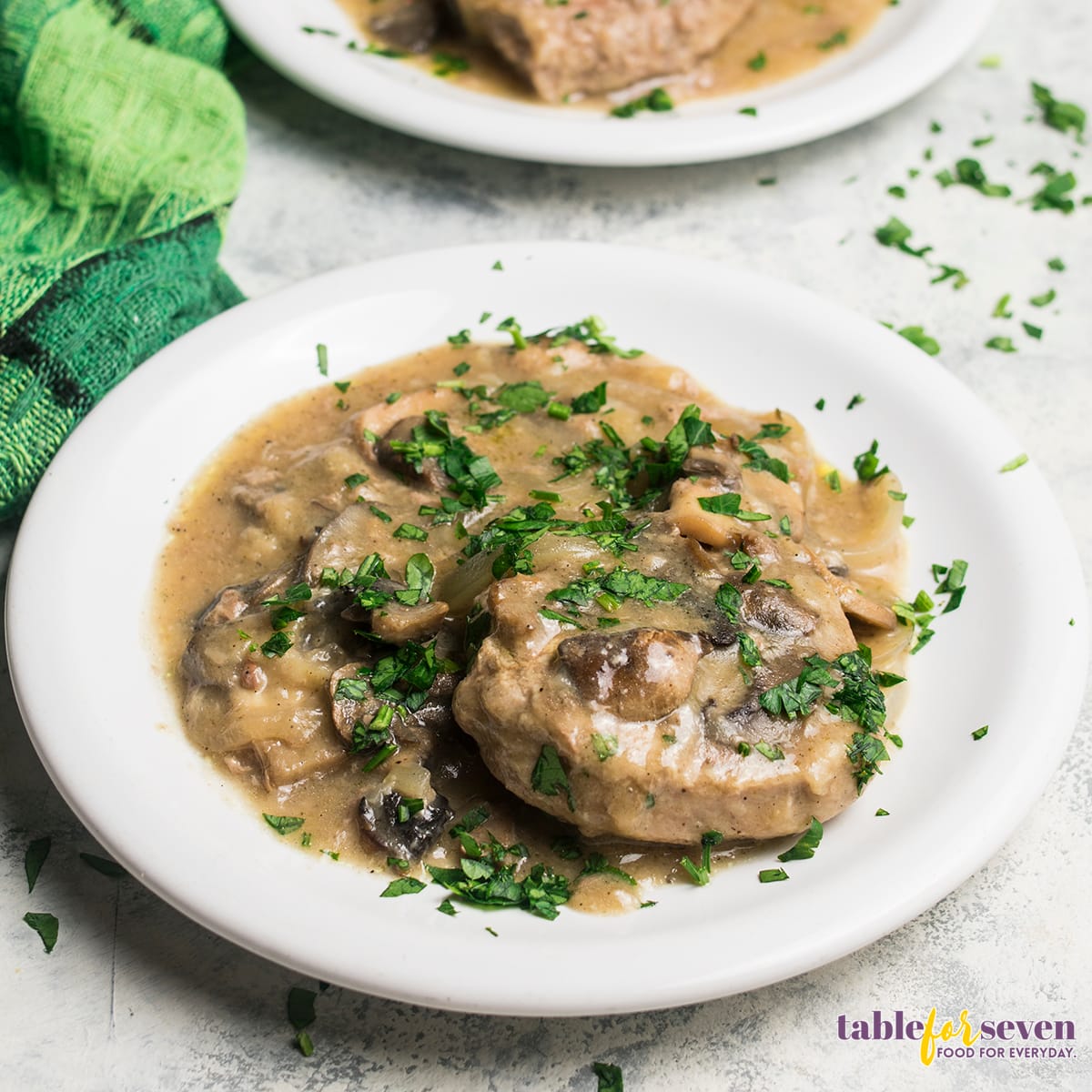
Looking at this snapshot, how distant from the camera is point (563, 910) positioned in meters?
4.34

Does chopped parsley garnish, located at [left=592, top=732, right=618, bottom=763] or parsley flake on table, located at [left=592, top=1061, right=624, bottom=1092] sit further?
parsley flake on table, located at [left=592, top=1061, right=624, bottom=1092]

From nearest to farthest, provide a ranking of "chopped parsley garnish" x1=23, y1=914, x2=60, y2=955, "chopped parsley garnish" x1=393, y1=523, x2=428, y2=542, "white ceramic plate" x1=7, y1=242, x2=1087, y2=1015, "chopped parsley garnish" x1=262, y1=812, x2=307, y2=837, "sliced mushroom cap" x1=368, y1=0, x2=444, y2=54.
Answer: "white ceramic plate" x1=7, y1=242, x2=1087, y2=1015 → "chopped parsley garnish" x1=262, y1=812, x2=307, y2=837 → "chopped parsley garnish" x1=23, y1=914, x2=60, y2=955 → "chopped parsley garnish" x1=393, y1=523, x2=428, y2=542 → "sliced mushroom cap" x1=368, y1=0, x2=444, y2=54

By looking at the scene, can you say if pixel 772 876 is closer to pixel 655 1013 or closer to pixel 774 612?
pixel 655 1013

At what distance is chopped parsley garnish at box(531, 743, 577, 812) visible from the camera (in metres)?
4.31

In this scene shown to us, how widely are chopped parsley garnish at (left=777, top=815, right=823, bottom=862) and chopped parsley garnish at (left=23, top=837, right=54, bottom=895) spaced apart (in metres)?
2.55

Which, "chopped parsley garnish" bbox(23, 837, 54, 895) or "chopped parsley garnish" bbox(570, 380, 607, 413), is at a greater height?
"chopped parsley garnish" bbox(570, 380, 607, 413)

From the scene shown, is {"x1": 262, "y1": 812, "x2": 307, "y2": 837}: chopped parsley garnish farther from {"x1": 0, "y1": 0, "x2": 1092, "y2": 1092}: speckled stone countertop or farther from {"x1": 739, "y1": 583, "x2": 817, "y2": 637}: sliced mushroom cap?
{"x1": 739, "y1": 583, "x2": 817, "y2": 637}: sliced mushroom cap

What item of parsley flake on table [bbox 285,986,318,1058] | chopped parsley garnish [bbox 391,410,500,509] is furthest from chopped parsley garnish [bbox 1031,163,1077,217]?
parsley flake on table [bbox 285,986,318,1058]

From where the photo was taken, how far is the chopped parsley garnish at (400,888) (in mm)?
4367

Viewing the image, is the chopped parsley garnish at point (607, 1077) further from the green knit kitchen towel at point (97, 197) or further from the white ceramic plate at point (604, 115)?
the white ceramic plate at point (604, 115)

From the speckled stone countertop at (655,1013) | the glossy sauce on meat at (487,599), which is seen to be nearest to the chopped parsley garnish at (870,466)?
the glossy sauce on meat at (487,599)

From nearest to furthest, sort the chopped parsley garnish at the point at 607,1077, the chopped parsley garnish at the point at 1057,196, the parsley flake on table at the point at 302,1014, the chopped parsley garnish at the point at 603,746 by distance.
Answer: the chopped parsley garnish at the point at 603,746, the chopped parsley garnish at the point at 607,1077, the parsley flake on table at the point at 302,1014, the chopped parsley garnish at the point at 1057,196

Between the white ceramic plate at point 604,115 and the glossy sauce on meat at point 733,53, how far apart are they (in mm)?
→ 98

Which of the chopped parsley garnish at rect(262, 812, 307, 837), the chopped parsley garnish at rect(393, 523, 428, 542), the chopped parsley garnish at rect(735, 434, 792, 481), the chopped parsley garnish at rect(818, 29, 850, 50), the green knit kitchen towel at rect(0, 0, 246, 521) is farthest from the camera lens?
the chopped parsley garnish at rect(818, 29, 850, 50)
